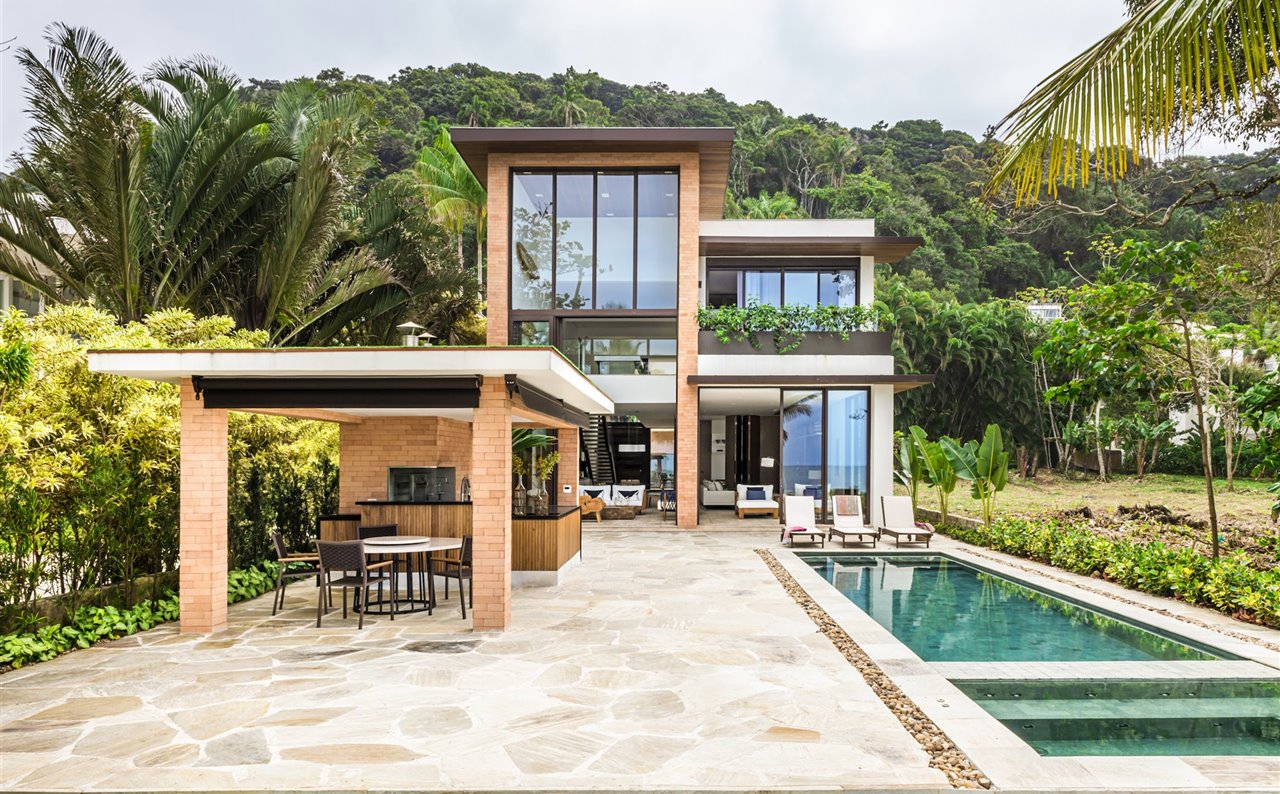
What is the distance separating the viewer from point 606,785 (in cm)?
429

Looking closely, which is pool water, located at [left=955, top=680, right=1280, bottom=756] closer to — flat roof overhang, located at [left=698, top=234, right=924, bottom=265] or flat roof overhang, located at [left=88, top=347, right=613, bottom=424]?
flat roof overhang, located at [left=88, top=347, right=613, bottom=424]

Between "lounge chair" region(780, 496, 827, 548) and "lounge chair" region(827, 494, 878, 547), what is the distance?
307 millimetres

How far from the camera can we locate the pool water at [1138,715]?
4898 mm

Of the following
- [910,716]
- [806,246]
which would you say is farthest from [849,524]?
[910,716]

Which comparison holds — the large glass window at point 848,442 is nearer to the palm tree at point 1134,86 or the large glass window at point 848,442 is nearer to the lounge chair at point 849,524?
the lounge chair at point 849,524

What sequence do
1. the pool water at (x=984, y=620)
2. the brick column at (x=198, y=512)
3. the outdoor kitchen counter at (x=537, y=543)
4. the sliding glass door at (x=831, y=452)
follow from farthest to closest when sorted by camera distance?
1. the sliding glass door at (x=831, y=452)
2. the outdoor kitchen counter at (x=537, y=543)
3. the brick column at (x=198, y=512)
4. the pool water at (x=984, y=620)

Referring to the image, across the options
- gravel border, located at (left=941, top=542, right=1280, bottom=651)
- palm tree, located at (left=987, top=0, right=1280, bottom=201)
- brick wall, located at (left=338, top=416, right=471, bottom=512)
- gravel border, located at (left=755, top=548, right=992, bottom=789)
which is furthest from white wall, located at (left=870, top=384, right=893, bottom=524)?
palm tree, located at (left=987, top=0, right=1280, bottom=201)

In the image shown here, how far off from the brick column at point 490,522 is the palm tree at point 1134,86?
596 cm

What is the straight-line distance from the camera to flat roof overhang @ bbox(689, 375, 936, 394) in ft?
55.5

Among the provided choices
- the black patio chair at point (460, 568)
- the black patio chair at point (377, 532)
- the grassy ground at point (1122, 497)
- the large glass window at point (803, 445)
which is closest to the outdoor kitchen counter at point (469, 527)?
the black patio chair at point (377, 532)

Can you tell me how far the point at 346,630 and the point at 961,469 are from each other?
12271mm

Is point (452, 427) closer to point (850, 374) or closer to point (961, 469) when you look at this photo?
point (850, 374)

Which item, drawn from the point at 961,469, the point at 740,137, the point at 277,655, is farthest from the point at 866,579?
the point at 740,137

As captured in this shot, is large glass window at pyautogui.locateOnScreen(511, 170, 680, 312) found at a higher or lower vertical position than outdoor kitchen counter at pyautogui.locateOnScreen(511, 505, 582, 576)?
higher
